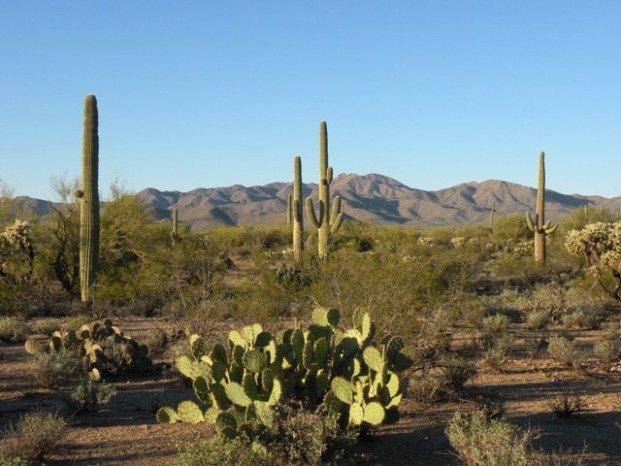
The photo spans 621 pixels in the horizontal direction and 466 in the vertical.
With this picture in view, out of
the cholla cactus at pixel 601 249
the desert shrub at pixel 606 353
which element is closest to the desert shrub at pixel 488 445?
the desert shrub at pixel 606 353

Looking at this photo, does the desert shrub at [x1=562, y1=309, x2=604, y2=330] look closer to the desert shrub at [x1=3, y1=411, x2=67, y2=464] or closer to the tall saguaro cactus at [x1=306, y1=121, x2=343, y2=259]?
the tall saguaro cactus at [x1=306, y1=121, x2=343, y2=259]

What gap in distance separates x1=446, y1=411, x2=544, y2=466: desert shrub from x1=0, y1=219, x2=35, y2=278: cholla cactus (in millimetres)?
15813

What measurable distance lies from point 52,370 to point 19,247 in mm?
11077

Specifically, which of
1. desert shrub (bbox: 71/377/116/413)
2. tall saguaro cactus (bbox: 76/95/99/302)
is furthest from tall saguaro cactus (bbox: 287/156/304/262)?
desert shrub (bbox: 71/377/116/413)

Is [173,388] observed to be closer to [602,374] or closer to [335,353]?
[335,353]

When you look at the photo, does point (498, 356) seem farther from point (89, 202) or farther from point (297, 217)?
point (297, 217)

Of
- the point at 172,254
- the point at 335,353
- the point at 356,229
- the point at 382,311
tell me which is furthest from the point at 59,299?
the point at 356,229

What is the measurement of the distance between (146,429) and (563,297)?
43.5 feet

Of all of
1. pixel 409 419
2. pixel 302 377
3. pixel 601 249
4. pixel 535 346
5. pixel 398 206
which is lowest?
pixel 409 419

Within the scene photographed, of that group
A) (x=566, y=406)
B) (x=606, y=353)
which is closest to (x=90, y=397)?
(x=566, y=406)

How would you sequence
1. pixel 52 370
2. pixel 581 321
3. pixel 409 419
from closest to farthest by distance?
pixel 409 419, pixel 52 370, pixel 581 321

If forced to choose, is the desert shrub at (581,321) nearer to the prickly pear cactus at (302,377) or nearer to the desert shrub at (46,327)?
the prickly pear cactus at (302,377)

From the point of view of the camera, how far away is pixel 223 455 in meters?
6.15

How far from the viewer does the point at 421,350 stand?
1063 cm
